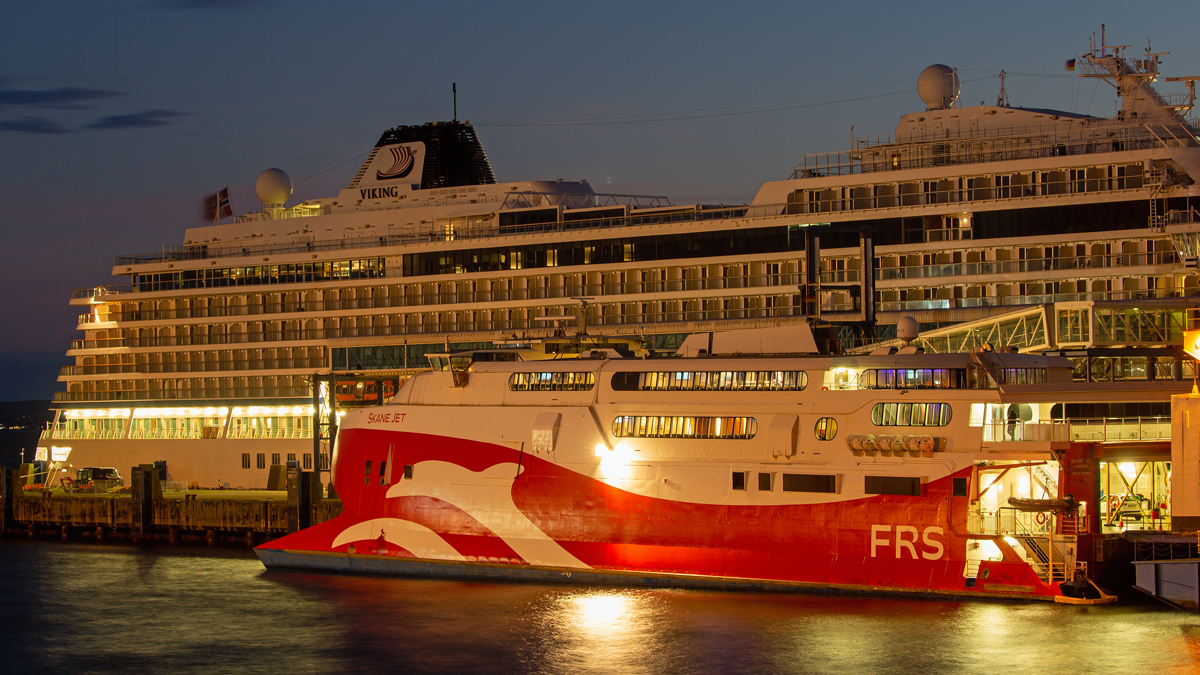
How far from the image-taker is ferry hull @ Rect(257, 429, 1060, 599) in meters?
33.5

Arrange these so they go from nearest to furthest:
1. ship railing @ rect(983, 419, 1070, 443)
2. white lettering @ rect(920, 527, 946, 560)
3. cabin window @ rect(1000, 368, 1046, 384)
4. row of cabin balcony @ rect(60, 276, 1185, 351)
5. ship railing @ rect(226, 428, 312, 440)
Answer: ship railing @ rect(983, 419, 1070, 443), white lettering @ rect(920, 527, 946, 560), cabin window @ rect(1000, 368, 1046, 384), row of cabin balcony @ rect(60, 276, 1185, 351), ship railing @ rect(226, 428, 312, 440)

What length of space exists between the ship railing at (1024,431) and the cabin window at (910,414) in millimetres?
1144

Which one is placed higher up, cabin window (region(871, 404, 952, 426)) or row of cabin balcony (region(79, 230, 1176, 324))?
row of cabin balcony (region(79, 230, 1176, 324))

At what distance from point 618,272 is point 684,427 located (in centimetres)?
2364

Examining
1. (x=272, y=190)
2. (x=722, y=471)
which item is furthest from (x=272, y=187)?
(x=722, y=471)

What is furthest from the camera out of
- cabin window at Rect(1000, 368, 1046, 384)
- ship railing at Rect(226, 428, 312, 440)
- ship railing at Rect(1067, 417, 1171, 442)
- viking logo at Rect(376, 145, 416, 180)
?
viking logo at Rect(376, 145, 416, 180)

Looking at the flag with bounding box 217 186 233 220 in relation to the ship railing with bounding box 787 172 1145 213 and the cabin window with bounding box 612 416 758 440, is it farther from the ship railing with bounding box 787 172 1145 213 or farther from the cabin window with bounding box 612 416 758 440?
the cabin window with bounding box 612 416 758 440

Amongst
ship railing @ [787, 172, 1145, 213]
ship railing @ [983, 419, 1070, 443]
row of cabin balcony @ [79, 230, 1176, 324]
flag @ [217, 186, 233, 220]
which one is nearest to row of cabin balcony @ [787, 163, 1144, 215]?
ship railing @ [787, 172, 1145, 213]

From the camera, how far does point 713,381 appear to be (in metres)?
37.0

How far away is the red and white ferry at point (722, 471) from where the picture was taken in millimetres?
33406

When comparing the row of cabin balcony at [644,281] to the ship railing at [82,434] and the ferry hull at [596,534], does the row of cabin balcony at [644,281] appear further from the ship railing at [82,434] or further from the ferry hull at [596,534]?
the ferry hull at [596,534]

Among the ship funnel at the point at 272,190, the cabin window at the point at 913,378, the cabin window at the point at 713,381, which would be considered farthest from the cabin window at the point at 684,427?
the ship funnel at the point at 272,190

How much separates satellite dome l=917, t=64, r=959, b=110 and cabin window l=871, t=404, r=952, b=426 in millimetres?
23725

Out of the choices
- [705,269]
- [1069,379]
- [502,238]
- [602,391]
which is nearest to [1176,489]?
[1069,379]
